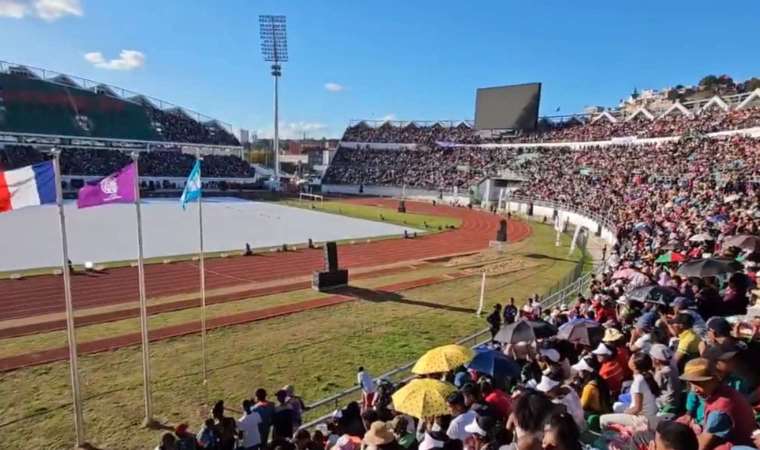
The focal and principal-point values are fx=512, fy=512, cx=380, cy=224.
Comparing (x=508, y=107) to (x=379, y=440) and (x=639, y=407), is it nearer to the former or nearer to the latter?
(x=639, y=407)

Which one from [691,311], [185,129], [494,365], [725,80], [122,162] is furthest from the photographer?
[725,80]

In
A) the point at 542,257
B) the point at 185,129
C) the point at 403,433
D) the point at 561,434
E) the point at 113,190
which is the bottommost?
the point at 542,257

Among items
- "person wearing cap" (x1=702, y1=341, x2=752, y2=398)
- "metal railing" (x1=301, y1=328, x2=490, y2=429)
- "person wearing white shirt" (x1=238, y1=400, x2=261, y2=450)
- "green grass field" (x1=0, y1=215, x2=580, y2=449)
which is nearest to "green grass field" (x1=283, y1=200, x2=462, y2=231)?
"green grass field" (x1=0, y1=215, x2=580, y2=449)

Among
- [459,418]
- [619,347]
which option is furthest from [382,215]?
[459,418]

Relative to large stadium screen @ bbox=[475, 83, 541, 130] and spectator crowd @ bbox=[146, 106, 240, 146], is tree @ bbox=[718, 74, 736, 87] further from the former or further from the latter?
spectator crowd @ bbox=[146, 106, 240, 146]

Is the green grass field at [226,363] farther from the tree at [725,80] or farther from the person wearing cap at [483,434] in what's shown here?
the tree at [725,80]

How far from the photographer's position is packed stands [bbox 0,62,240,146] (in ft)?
241

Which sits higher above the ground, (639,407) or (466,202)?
(639,407)

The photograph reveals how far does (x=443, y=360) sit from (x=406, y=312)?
437 inches

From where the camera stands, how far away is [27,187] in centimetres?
930

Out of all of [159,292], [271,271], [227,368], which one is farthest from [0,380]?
[271,271]

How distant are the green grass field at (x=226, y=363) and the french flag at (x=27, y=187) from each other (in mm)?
4575

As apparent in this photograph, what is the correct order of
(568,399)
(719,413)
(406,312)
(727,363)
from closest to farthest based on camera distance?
(719,413), (727,363), (568,399), (406,312)

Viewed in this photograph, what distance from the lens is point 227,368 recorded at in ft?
44.2
